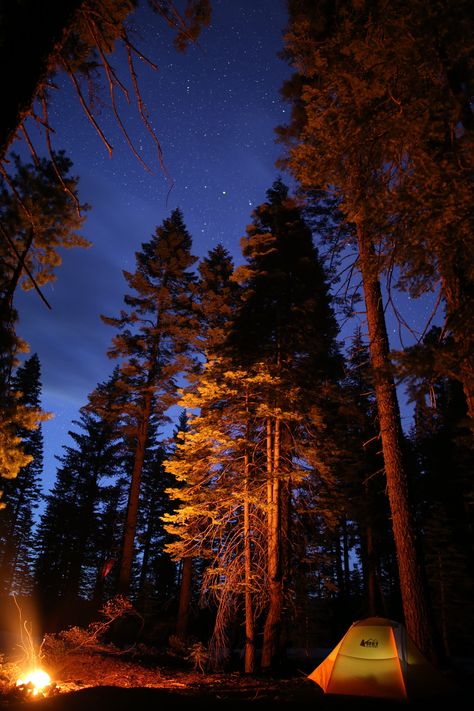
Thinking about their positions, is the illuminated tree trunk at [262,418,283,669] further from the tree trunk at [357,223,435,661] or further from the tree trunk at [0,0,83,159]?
the tree trunk at [0,0,83,159]

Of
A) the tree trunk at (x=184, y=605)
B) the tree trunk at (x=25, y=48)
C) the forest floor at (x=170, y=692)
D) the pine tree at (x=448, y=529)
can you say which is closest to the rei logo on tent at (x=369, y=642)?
the forest floor at (x=170, y=692)

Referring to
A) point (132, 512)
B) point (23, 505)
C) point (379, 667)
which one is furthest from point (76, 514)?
point (379, 667)

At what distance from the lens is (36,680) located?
26.9ft

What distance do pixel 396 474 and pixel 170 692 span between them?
5.31 metres

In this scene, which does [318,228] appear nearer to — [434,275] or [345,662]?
[434,275]

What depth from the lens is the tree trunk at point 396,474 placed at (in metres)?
6.90

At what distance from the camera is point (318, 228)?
35.1 feet

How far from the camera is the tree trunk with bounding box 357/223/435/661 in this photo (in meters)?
6.90

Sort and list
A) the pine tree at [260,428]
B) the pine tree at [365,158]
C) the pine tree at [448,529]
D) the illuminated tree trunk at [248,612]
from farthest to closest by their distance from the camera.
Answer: the pine tree at [448,529] → the pine tree at [260,428] → the illuminated tree trunk at [248,612] → the pine tree at [365,158]

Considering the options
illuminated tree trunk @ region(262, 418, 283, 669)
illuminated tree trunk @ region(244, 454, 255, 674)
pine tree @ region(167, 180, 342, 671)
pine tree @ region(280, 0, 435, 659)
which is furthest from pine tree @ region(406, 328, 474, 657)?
pine tree @ region(280, 0, 435, 659)

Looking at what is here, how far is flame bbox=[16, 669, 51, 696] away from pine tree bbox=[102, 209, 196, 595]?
7923 mm

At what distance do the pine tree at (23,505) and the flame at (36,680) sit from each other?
23670 millimetres

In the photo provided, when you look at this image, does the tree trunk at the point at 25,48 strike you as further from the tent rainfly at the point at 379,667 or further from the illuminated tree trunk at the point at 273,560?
the illuminated tree trunk at the point at 273,560

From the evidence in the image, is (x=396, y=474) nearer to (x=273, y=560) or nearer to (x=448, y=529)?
(x=273, y=560)
